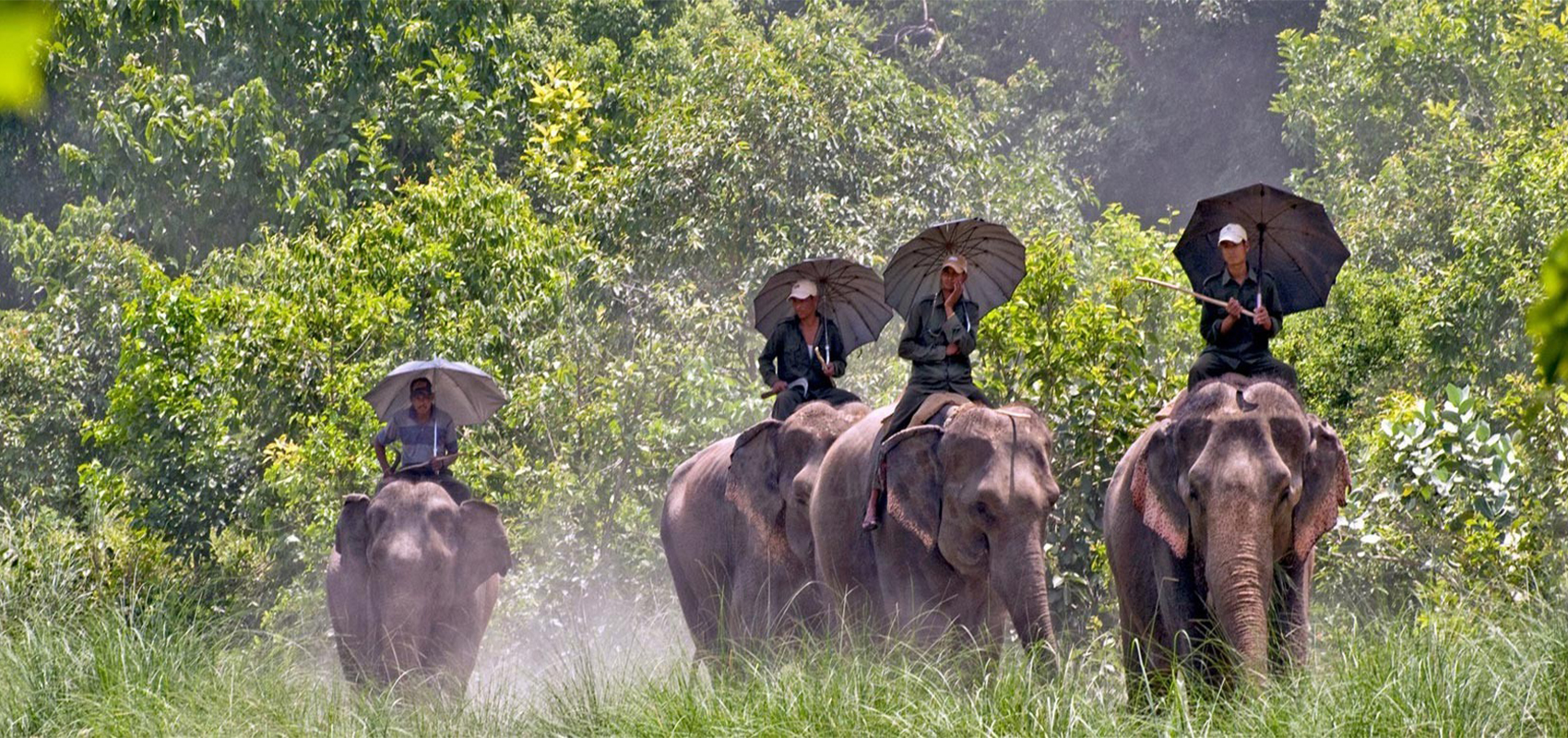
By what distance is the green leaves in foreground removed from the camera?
1977 millimetres

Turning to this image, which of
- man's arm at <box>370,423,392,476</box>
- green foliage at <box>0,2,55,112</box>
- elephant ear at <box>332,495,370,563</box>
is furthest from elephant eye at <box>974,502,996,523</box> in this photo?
green foliage at <box>0,2,55,112</box>

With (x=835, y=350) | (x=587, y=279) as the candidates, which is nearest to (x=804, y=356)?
(x=835, y=350)

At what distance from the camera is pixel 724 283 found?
15.9 m

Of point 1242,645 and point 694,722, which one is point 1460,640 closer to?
point 1242,645

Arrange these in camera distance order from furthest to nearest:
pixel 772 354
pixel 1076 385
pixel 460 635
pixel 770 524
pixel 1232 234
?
pixel 1076 385 < pixel 460 635 < pixel 772 354 < pixel 770 524 < pixel 1232 234

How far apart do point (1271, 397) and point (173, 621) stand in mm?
4434

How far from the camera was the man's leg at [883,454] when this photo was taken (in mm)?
8391

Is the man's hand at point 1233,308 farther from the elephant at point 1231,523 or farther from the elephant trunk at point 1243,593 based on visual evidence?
the elephant trunk at point 1243,593

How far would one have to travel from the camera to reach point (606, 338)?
15.3 m

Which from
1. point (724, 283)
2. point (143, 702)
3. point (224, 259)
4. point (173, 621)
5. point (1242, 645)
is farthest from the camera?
point (224, 259)

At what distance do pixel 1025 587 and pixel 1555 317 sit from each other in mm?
5818

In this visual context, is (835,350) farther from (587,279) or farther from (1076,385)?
(587,279)

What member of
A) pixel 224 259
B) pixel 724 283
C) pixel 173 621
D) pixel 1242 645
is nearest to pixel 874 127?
pixel 724 283

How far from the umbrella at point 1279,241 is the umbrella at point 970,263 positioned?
0.94 meters
